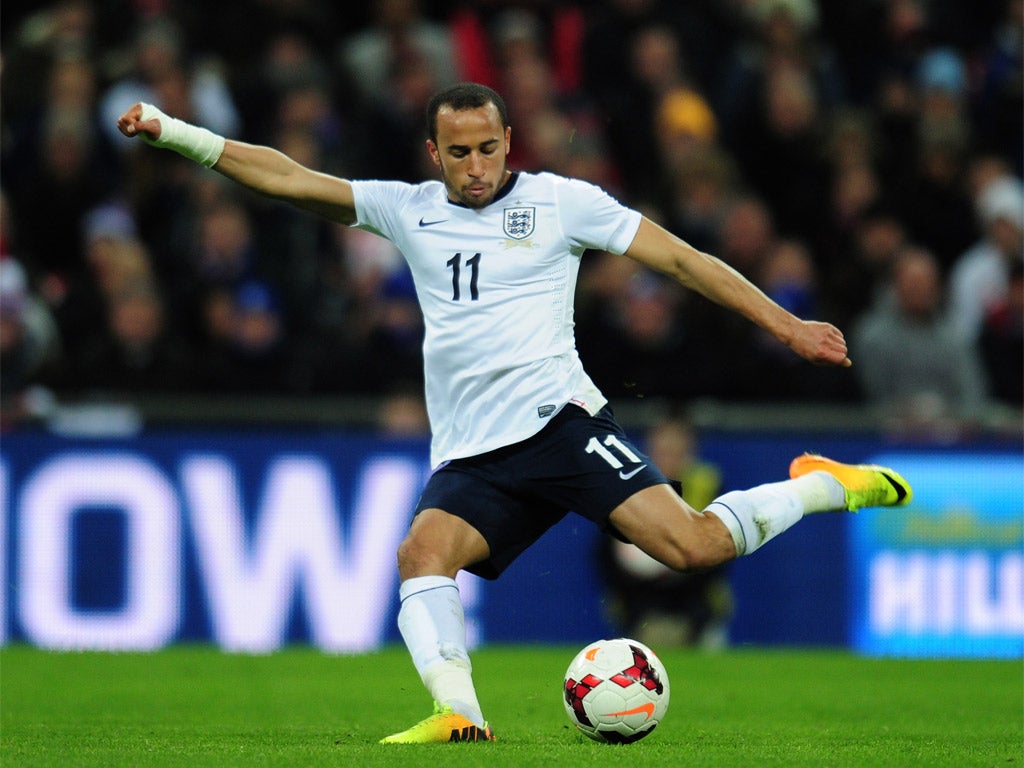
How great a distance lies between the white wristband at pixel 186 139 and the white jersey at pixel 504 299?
728mm

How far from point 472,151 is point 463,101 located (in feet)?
0.57

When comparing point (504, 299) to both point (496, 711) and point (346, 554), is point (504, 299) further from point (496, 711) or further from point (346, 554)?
point (346, 554)

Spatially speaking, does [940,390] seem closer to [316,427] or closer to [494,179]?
[316,427]

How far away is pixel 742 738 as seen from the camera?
677cm

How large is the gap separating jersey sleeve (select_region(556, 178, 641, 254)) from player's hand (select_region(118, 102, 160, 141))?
56.7 inches

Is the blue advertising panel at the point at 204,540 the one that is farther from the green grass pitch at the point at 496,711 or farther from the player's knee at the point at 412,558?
the player's knee at the point at 412,558

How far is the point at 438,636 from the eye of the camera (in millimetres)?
6426

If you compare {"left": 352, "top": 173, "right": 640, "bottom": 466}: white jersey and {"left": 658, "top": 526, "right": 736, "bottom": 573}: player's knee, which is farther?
{"left": 352, "top": 173, "right": 640, "bottom": 466}: white jersey

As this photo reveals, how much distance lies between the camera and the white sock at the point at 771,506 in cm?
677

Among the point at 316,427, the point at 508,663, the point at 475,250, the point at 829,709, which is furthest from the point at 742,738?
the point at 316,427

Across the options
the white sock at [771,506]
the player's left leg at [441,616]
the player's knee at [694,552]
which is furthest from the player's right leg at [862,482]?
the player's left leg at [441,616]

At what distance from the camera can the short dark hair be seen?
6520 mm

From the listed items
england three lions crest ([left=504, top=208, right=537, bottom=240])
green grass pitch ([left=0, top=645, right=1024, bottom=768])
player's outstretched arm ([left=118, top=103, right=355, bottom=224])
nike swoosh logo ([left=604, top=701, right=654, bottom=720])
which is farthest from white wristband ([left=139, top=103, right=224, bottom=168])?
nike swoosh logo ([left=604, top=701, right=654, bottom=720])

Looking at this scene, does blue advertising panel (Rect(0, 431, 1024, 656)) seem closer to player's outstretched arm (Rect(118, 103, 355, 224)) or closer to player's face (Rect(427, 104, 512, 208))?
player's outstretched arm (Rect(118, 103, 355, 224))
